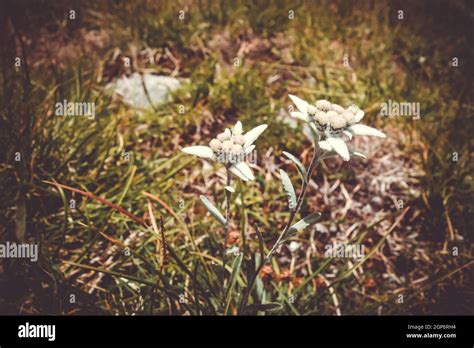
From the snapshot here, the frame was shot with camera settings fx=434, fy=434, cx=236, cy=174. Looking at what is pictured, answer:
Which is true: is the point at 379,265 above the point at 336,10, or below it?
below

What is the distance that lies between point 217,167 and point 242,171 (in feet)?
3.85

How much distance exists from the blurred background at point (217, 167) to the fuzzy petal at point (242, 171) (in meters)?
0.55

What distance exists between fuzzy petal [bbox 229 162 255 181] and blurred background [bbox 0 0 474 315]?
0.55 meters

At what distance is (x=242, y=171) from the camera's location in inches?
59.1

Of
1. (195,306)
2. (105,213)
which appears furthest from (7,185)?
(195,306)

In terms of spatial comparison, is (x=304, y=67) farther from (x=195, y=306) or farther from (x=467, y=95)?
(x=195, y=306)

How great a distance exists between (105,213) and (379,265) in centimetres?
154

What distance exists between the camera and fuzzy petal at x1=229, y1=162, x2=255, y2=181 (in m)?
1.49

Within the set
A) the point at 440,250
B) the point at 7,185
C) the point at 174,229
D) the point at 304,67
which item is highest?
the point at 304,67

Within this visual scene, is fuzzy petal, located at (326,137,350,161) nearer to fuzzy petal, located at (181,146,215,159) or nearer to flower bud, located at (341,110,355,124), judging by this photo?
flower bud, located at (341,110,355,124)

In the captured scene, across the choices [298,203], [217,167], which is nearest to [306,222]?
[298,203]

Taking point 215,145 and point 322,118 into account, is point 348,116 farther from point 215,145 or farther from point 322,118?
point 215,145

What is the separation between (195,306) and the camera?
197cm

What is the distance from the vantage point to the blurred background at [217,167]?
7.15ft
